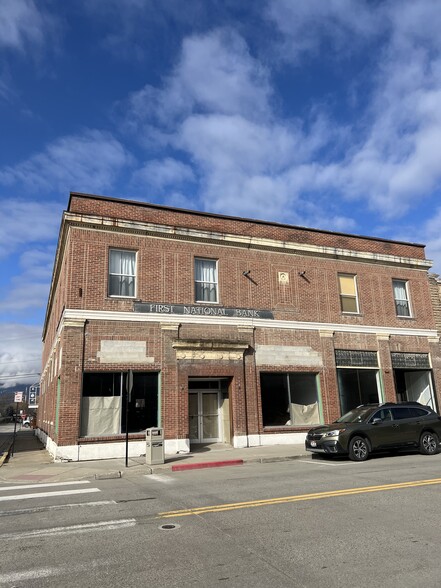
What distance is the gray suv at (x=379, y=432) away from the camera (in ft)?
44.3

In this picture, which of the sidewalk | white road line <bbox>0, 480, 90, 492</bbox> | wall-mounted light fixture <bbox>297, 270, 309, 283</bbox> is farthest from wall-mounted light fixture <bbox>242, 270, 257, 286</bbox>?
white road line <bbox>0, 480, 90, 492</bbox>

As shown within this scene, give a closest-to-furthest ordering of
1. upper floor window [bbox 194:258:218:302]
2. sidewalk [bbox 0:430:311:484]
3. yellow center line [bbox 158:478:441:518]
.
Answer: yellow center line [bbox 158:478:441:518] → sidewalk [bbox 0:430:311:484] → upper floor window [bbox 194:258:218:302]

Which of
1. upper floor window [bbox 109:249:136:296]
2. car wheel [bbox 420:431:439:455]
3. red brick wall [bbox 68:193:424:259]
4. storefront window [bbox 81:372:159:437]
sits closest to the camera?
car wheel [bbox 420:431:439:455]

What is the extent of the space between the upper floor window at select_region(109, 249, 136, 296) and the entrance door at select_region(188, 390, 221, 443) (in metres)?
4.90

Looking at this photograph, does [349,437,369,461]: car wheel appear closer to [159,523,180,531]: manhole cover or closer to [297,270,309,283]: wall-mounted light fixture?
[159,523,180,531]: manhole cover

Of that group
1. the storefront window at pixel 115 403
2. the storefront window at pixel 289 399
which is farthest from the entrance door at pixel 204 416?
the storefront window at pixel 115 403

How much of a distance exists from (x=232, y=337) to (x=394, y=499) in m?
11.2

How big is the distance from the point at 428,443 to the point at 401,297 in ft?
35.2

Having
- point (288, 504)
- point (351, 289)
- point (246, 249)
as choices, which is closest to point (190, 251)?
point (246, 249)

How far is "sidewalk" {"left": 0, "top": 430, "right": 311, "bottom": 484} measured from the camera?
12.6 m

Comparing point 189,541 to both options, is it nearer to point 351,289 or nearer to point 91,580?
point 91,580

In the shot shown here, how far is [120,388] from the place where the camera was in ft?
55.0

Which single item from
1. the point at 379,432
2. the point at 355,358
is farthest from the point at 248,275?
the point at 379,432

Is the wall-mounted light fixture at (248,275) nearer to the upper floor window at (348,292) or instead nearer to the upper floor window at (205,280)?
the upper floor window at (205,280)
